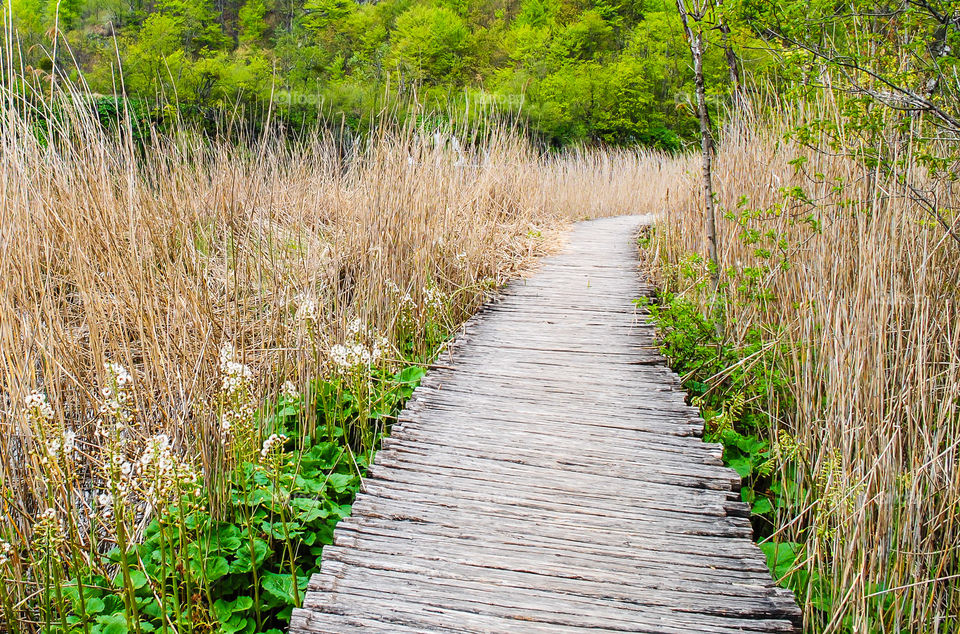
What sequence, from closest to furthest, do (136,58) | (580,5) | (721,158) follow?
(721,158) → (136,58) → (580,5)

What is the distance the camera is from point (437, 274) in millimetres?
3764

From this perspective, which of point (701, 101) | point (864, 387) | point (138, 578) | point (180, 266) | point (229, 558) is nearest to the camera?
point (138, 578)

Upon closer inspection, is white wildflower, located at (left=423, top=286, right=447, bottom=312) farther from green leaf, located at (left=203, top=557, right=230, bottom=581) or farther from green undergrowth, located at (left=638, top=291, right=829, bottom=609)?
green leaf, located at (left=203, top=557, right=230, bottom=581)

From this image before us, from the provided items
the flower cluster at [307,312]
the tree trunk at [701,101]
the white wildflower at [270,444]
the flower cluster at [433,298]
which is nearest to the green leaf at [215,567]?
the white wildflower at [270,444]

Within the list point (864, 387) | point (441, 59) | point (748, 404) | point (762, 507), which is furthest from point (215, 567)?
point (441, 59)

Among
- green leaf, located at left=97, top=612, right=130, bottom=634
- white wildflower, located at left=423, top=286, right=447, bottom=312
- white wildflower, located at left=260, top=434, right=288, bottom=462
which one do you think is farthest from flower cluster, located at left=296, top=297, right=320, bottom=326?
green leaf, located at left=97, top=612, right=130, bottom=634

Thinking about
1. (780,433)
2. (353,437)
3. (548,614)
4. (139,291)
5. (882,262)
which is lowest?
(353,437)

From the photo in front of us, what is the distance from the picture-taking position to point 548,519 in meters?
1.78

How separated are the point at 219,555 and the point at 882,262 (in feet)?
6.70

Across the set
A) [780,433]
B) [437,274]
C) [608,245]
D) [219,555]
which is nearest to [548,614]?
[219,555]

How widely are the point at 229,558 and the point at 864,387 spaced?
6.21 feet

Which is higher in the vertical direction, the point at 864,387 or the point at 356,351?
the point at 864,387

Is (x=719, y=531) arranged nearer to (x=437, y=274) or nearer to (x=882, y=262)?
(x=882, y=262)

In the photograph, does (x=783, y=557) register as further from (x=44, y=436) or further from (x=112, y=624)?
(x=44, y=436)
